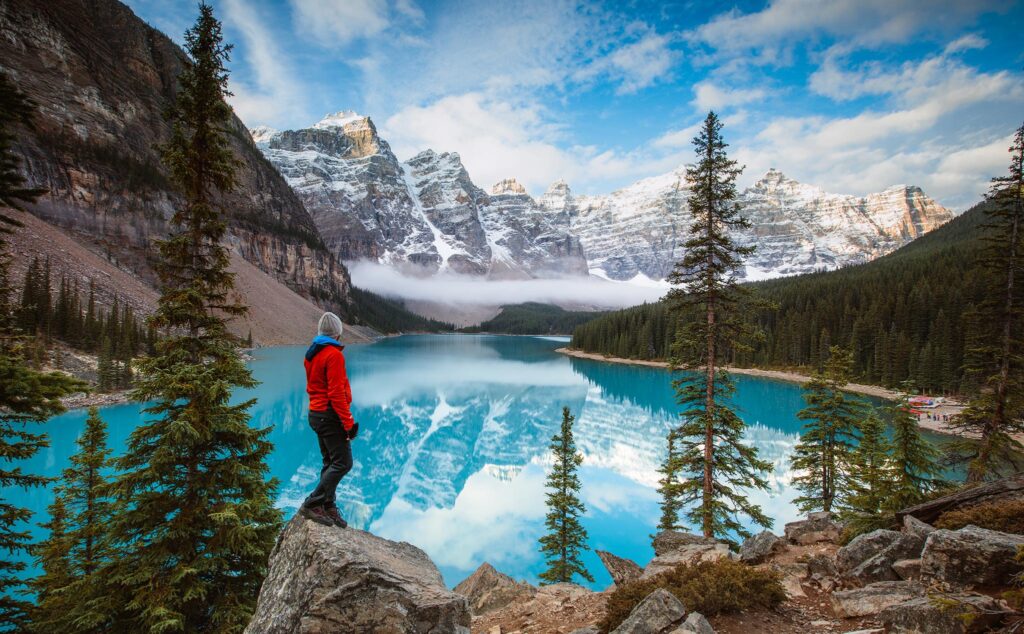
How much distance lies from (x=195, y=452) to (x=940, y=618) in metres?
11.3

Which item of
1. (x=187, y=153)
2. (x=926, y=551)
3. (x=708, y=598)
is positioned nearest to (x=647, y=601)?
(x=708, y=598)

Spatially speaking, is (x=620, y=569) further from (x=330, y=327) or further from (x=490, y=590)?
(x=330, y=327)

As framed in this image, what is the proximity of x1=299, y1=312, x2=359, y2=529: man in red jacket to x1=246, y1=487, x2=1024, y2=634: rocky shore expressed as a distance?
0.35m

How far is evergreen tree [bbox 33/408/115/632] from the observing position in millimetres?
7516

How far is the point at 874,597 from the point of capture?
595 centimetres

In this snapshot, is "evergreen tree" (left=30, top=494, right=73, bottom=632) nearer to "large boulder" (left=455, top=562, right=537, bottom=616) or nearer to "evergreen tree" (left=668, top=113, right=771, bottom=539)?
"large boulder" (left=455, top=562, right=537, bottom=616)

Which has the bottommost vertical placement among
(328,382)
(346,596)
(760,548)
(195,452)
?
(760,548)

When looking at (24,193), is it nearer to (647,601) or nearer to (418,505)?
(647,601)

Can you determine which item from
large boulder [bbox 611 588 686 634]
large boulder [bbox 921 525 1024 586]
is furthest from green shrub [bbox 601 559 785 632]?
large boulder [bbox 921 525 1024 586]

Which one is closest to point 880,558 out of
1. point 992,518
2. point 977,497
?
point 992,518

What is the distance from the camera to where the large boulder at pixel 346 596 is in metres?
4.64

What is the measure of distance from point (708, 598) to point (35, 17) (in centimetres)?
14910

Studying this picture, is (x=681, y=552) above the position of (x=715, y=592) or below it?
below

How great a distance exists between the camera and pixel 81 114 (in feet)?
316
